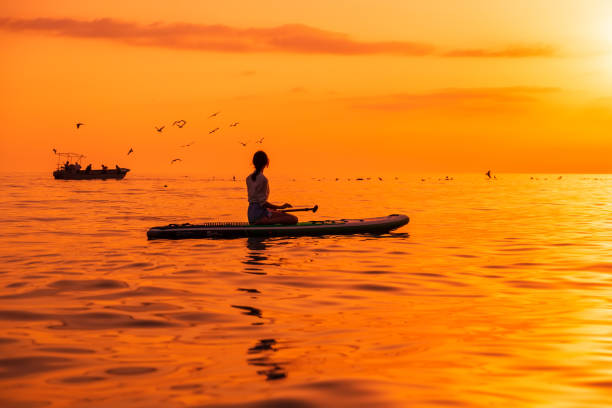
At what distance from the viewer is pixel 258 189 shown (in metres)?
15.7

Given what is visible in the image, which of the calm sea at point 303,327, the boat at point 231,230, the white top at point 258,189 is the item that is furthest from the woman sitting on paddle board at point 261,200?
the calm sea at point 303,327

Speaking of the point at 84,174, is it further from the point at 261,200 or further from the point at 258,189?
the point at 258,189

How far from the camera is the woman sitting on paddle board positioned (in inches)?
590

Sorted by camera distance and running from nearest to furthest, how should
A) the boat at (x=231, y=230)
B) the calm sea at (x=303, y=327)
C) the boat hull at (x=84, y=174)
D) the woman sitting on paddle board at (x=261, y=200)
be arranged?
the calm sea at (x=303, y=327) → the woman sitting on paddle board at (x=261, y=200) → the boat at (x=231, y=230) → the boat hull at (x=84, y=174)

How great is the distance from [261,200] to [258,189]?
0.43 meters

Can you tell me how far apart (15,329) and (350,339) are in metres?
3.64

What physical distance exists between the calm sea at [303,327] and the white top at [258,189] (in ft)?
5.71

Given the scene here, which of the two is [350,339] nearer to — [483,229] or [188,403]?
[188,403]

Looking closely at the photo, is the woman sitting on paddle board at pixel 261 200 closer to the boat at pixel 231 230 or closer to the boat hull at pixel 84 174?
the boat at pixel 231 230

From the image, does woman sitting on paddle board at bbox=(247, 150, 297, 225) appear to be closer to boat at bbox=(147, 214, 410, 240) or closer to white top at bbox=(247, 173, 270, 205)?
white top at bbox=(247, 173, 270, 205)

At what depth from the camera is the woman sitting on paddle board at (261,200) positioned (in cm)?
1498

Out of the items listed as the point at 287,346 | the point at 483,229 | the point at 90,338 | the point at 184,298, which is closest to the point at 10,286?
the point at 184,298

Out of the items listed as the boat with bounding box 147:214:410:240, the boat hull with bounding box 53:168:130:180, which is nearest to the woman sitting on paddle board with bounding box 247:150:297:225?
the boat with bounding box 147:214:410:240

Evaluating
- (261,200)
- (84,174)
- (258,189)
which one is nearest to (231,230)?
(261,200)
